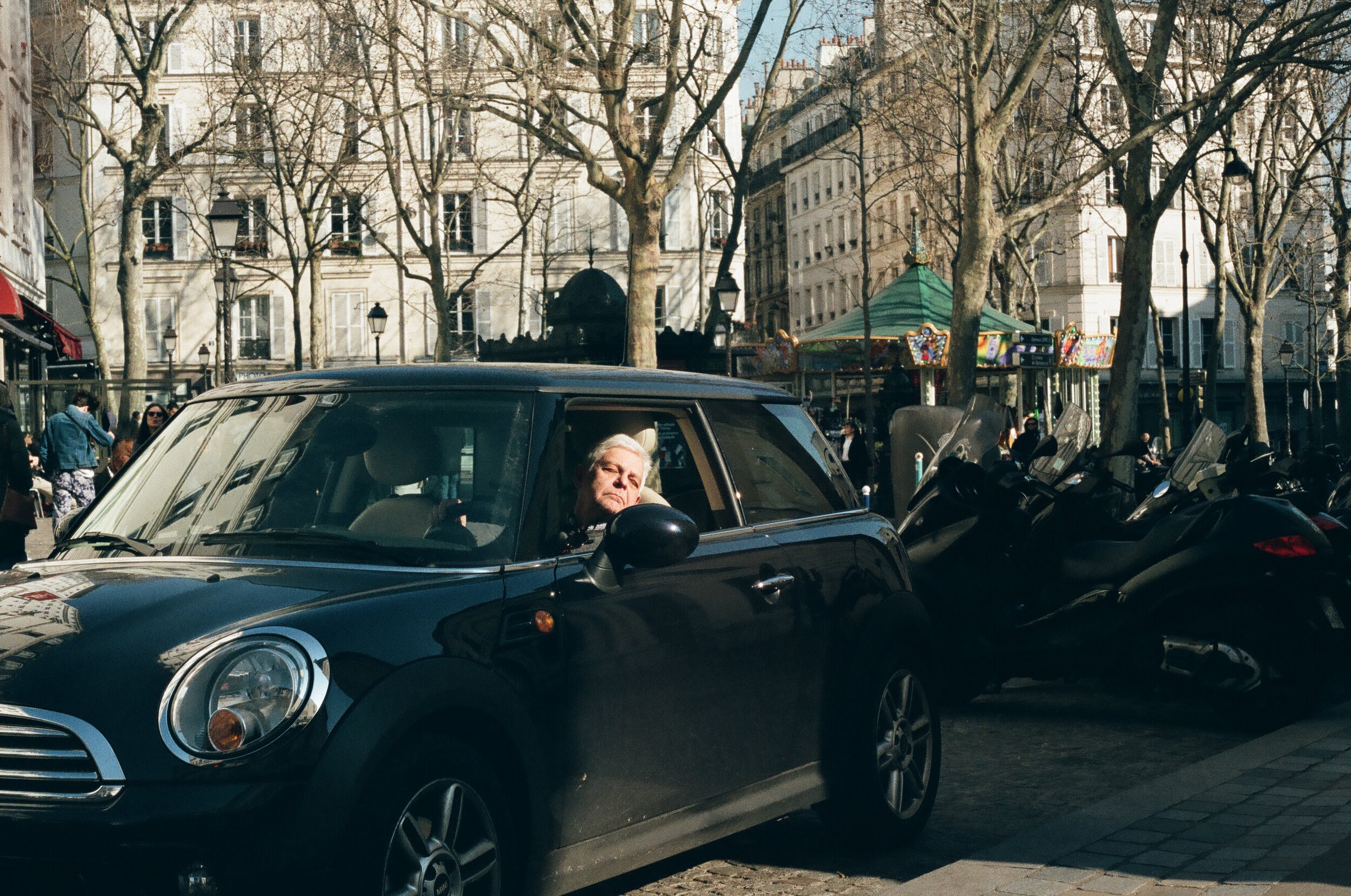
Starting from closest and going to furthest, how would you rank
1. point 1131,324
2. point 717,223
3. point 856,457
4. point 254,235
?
point 1131,324 < point 856,457 < point 254,235 < point 717,223

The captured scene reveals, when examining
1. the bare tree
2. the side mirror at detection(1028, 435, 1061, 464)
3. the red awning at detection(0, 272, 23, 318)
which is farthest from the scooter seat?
the red awning at detection(0, 272, 23, 318)

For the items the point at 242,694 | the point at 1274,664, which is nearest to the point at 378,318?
the point at 1274,664

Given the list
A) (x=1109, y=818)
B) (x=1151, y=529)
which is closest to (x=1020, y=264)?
(x=1151, y=529)

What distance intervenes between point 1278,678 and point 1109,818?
108 inches

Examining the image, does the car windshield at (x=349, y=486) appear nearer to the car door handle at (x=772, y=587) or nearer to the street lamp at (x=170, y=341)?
the car door handle at (x=772, y=587)

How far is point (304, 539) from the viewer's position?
4.17m

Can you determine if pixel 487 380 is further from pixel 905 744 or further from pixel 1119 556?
pixel 1119 556

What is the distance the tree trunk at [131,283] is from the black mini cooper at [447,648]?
25.9m

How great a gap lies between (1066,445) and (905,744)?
4183mm

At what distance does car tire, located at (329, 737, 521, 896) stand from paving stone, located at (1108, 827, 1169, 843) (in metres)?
2.35

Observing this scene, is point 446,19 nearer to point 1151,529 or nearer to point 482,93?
point 482,93

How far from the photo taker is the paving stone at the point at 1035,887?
187 inches

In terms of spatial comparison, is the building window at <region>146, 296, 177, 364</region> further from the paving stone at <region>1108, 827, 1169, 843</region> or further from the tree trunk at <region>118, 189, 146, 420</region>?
the paving stone at <region>1108, 827, 1169, 843</region>

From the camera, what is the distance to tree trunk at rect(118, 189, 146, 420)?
3078 cm
